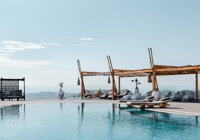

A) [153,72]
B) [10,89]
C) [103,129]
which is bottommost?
[103,129]

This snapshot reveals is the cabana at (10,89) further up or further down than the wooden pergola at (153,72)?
further down

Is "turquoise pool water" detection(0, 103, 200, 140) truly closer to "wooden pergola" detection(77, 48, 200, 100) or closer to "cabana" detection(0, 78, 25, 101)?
"wooden pergola" detection(77, 48, 200, 100)

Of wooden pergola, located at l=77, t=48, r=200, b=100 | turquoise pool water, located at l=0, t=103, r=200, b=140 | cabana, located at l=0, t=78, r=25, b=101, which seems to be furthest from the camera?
cabana, located at l=0, t=78, r=25, b=101

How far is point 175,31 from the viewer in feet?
53.4

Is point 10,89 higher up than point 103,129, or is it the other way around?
point 10,89

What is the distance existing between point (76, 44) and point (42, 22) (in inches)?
169

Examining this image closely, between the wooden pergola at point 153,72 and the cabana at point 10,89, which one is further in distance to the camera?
the cabana at point 10,89

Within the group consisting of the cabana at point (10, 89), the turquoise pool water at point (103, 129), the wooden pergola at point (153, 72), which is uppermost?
the wooden pergola at point (153, 72)

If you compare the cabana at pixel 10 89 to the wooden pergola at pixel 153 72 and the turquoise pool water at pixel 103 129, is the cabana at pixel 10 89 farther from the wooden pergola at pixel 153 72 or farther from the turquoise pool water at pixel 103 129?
the turquoise pool water at pixel 103 129

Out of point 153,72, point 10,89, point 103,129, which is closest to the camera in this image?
point 103,129

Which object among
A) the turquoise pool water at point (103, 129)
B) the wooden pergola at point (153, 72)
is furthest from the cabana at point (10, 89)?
the turquoise pool water at point (103, 129)

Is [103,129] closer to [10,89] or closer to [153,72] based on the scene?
[153,72]

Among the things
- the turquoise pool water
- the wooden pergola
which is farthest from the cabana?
the turquoise pool water

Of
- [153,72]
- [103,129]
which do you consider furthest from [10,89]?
[103,129]
